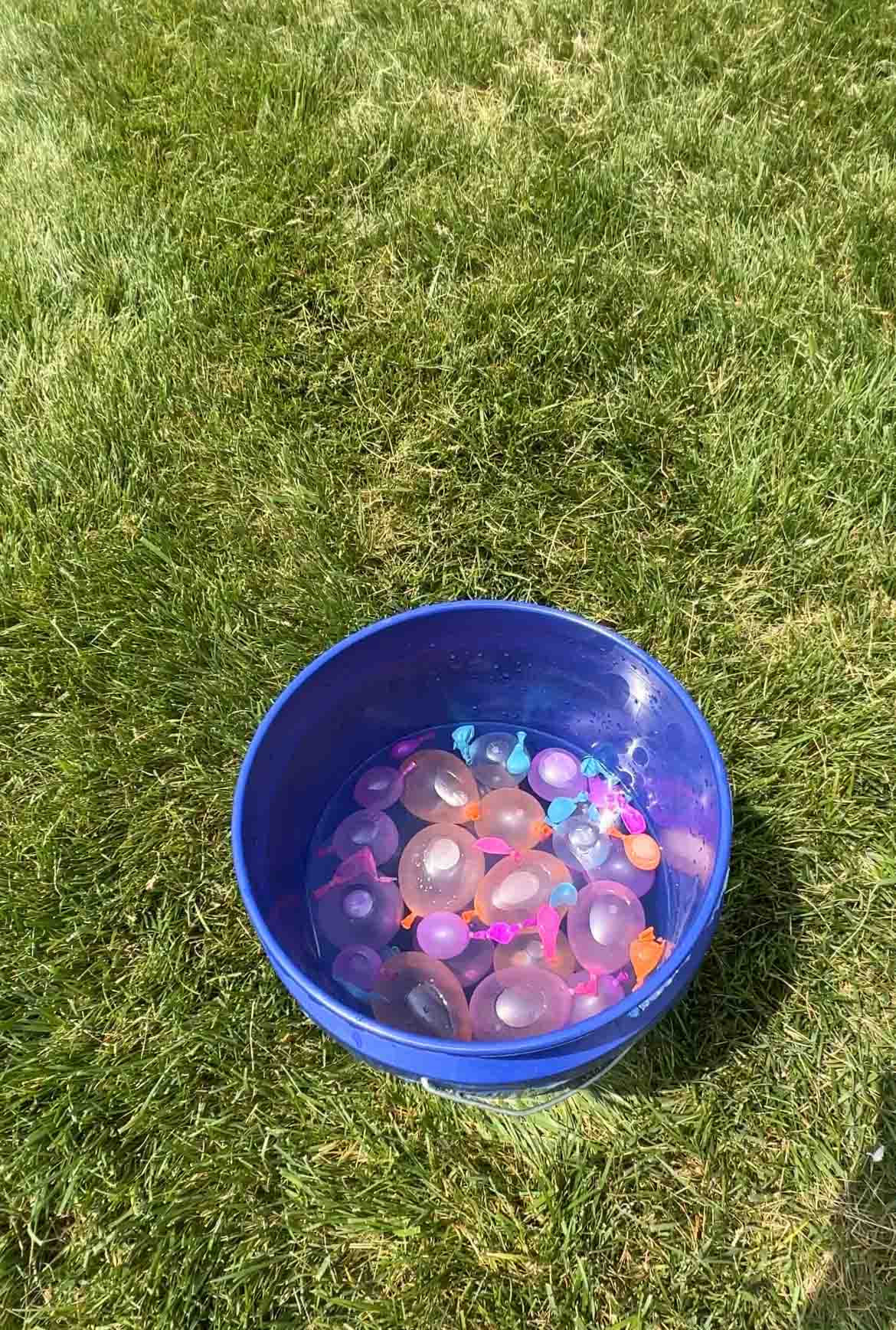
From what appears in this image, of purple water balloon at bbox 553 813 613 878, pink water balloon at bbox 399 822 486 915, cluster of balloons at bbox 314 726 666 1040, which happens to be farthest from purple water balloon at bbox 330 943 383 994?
purple water balloon at bbox 553 813 613 878

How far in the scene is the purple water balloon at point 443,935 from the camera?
→ 163cm

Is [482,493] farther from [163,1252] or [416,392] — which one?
[163,1252]

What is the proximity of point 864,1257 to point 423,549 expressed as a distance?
1382 millimetres

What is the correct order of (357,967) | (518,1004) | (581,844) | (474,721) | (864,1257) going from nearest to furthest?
(864,1257) < (518,1004) < (357,967) < (581,844) < (474,721)

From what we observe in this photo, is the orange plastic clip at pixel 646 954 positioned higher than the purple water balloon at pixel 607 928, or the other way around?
the orange plastic clip at pixel 646 954

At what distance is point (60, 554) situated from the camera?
204 cm

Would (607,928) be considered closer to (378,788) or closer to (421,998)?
(421,998)

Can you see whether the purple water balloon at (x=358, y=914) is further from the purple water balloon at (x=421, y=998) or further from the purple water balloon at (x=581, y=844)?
the purple water balloon at (x=581, y=844)

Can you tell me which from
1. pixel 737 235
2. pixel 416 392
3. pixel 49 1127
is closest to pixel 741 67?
pixel 737 235

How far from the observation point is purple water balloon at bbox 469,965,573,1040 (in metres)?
1.50

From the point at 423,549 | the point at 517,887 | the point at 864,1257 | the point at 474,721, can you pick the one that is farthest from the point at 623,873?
the point at 423,549

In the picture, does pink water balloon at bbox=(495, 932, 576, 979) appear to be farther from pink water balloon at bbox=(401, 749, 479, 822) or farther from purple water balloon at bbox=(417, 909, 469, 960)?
pink water balloon at bbox=(401, 749, 479, 822)

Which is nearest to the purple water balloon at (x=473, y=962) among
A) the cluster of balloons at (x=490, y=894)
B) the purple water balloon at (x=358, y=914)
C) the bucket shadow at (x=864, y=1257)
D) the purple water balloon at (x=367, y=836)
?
the cluster of balloons at (x=490, y=894)

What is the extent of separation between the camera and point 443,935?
5.37 feet
